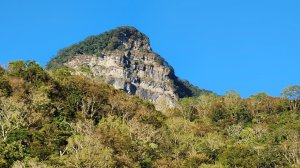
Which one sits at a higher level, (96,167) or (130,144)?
(130,144)

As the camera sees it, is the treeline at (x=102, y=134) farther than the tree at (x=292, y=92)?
No

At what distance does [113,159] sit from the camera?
211ft

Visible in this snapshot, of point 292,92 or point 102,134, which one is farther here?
point 292,92

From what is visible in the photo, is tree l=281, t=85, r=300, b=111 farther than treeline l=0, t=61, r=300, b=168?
Yes

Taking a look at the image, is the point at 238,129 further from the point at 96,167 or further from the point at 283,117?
the point at 96,167

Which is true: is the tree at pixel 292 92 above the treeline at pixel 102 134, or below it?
above

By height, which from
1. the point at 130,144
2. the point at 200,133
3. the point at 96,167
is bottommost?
the point at 96,167

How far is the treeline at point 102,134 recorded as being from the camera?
64625mm

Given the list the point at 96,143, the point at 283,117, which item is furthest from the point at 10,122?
the point at 283,117

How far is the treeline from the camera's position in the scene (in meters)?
64.6

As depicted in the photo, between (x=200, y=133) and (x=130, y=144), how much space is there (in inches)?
1121

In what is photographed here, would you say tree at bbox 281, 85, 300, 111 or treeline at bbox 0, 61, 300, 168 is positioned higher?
tree at bbox 281, 85, 300, 111

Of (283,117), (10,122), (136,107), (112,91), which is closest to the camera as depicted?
(10,122)

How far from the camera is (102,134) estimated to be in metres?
71.4
